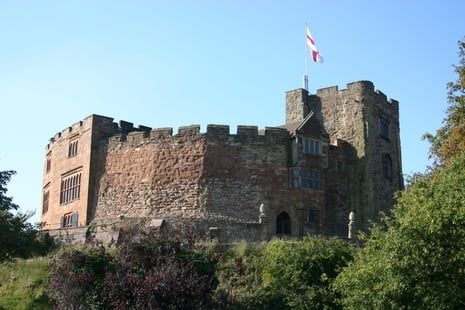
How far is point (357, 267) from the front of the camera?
29391 millimetres

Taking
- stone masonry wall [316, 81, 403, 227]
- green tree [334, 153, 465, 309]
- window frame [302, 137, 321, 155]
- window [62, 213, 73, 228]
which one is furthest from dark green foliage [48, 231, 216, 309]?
stone masonry wall [316, 81, 403, 227]

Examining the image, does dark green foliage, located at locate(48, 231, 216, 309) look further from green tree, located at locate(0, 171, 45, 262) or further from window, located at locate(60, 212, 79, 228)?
window, located at locate(60, 212, 79, 228)

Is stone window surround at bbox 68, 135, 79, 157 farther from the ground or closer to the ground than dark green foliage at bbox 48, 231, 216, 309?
farther from the ground

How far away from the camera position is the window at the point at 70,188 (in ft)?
159

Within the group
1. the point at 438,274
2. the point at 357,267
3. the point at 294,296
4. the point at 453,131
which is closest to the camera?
the point at 438,274

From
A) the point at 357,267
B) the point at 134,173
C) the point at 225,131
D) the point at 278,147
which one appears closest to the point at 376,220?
the point at 278,147

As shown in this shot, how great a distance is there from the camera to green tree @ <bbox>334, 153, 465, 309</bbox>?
25.9 metres

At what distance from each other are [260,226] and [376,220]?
8542mm

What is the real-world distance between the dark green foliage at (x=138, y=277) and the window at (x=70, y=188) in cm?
1409

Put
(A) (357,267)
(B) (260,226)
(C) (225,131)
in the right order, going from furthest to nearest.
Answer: (C) (225,131) → (B) (260,226) → (A) (357,267)

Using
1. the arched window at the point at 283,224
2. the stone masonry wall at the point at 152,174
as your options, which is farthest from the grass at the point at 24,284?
the arched window at the point at 283,224

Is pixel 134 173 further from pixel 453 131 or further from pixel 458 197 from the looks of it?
pixel 458 197

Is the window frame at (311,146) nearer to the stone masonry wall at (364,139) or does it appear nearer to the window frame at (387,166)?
the stone masonry wall at (364,139)

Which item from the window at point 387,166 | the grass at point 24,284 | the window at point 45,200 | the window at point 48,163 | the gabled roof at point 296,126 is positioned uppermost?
the gabled roof at point 296,126
